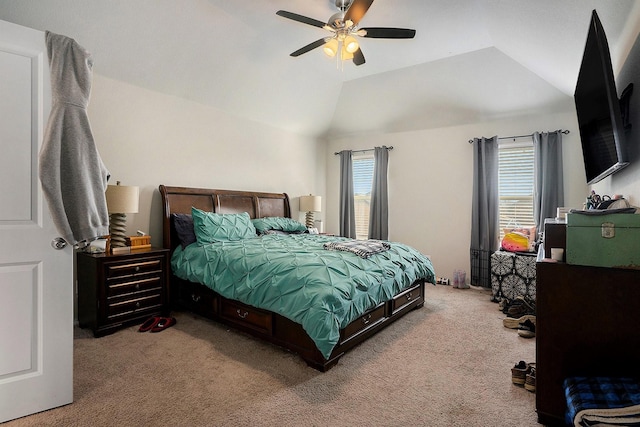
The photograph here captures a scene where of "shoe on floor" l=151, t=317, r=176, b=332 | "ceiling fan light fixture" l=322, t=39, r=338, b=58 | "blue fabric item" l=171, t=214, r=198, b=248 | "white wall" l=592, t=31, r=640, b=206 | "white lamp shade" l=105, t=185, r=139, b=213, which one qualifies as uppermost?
"ceiling fan light fixture" l=322, t=39, r=338, b=58

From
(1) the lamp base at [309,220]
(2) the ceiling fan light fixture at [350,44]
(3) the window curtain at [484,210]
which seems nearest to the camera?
(2) the ceiling fan light fixture at [350,44]

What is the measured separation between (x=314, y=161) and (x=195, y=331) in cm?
401

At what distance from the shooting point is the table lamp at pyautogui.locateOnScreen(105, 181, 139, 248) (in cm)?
311

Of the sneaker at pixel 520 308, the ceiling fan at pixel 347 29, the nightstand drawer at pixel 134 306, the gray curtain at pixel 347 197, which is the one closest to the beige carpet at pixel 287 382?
the nightstand drawer at pixel 134 306

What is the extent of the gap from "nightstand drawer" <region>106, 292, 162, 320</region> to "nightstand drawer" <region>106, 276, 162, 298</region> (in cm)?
8

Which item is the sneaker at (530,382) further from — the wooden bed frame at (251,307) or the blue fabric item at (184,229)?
the blue fabric item at (184,229)

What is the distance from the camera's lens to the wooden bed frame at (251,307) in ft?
8.02

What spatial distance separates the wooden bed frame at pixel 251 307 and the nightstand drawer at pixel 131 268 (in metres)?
0.35

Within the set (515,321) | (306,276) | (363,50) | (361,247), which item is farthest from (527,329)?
(363,50)

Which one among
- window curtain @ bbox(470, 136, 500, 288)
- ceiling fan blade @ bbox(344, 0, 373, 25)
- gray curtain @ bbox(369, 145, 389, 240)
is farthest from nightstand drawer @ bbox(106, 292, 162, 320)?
window curtain @ bbox(470, 136, 500, 288)

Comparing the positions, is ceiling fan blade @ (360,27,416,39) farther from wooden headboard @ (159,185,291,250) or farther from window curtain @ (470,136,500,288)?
wooden headboard @ (159,185,291,250)

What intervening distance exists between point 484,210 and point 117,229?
4.74 m

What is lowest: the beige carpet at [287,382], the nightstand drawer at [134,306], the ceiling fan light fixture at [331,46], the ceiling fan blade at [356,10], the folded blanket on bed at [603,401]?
the beige carpet at [287,382]

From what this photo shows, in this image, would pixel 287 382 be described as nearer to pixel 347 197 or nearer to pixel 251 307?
pixel 251 307
